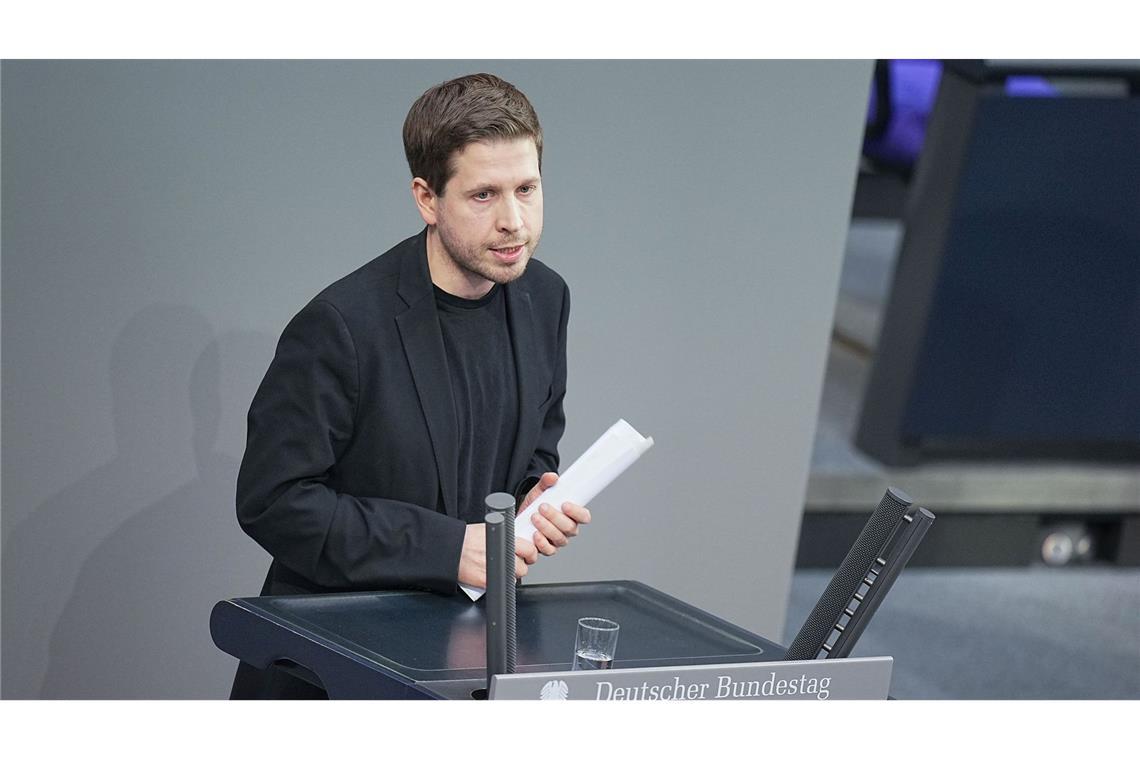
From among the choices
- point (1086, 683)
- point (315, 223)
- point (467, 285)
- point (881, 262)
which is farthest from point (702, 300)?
point (881, 262)

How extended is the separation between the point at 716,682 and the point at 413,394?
73 cm

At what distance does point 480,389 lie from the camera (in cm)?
215

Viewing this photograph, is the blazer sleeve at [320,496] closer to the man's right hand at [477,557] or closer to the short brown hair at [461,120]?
the man's right hand at [477,557]

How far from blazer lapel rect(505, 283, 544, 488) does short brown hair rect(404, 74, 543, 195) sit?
0.75ft

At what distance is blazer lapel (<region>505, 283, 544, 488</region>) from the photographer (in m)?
2.19

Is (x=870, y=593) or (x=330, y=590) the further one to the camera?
(x=330, y=590)

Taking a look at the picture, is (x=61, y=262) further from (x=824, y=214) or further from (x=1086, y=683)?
(x=1086, y=683)

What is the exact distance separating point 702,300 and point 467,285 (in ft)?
3.41

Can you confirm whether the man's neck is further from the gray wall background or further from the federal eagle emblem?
the federal eagle emblem

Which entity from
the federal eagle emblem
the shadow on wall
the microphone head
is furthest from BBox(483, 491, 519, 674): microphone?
the shadow on wall

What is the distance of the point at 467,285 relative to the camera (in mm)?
2123

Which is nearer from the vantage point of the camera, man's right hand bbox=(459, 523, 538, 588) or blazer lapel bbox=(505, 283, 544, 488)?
man's right hand bbox=(459, 523, 538, 588)

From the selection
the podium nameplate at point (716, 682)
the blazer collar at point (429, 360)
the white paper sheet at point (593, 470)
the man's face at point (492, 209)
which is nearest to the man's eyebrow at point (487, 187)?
the man's face at point (492, 209)
